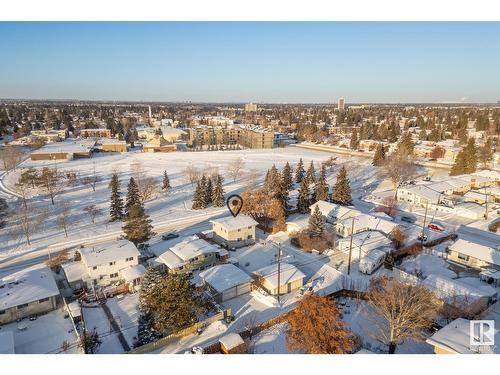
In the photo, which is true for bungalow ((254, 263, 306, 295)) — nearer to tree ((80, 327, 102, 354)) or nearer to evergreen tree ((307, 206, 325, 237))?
evergreen tree ((307, 206, 325, 237))

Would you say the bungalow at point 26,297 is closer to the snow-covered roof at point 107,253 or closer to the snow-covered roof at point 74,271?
the snow-covered roof at point 74,271

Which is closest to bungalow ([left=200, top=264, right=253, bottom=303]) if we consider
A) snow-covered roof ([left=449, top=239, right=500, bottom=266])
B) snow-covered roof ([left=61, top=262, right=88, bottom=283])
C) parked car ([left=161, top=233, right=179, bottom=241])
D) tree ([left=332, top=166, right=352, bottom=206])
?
snow-covered roof ([left=61, top=262, right=88, bottom=283])

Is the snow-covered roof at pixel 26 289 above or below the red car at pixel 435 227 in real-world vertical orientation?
above

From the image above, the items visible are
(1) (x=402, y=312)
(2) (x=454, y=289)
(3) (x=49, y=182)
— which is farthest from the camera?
(3) (x=49, y=182)

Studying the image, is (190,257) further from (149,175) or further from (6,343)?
(149,175)

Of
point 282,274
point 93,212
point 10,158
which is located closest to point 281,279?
point 282,274

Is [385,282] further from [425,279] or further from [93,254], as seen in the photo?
[93,254]

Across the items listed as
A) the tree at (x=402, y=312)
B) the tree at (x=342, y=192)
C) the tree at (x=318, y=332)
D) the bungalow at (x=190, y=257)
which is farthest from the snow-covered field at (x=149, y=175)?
the tree at (x=402, y=312)
